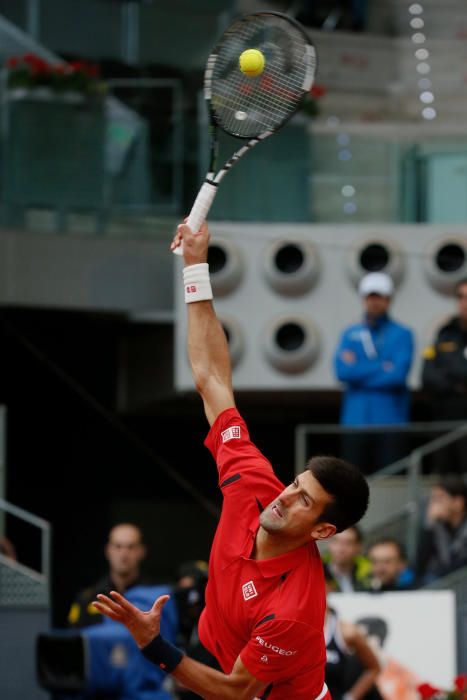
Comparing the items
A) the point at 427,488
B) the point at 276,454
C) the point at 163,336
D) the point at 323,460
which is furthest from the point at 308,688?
the point at 276,454

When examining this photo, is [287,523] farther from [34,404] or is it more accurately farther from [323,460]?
[34,404]

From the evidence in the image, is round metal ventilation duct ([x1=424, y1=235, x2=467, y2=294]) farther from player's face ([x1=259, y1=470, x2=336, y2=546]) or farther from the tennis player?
player's face ([x1=259, y1=470, x2=336, y2=546])

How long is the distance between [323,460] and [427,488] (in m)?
6.37

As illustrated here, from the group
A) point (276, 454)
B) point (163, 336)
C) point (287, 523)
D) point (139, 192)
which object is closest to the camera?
point (287, 523)

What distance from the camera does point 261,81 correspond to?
21.3 feet

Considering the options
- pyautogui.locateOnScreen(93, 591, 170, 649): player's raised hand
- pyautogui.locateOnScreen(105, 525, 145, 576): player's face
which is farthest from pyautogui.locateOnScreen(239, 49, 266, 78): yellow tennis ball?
pyautogui.locateOnScreen(105, 525, 145, 576): player's face

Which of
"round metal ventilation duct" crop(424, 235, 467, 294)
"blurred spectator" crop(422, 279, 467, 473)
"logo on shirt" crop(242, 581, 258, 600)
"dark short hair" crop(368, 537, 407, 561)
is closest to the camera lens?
"logo on shirt" crop(242, 581, 258, 600)

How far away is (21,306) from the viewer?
15.5 meters

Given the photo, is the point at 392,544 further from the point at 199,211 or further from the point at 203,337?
the point at 199,211

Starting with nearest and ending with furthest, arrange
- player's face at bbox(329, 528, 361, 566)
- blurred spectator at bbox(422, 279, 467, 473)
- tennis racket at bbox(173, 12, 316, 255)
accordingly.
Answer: tennis racket at bbox(173, 12, 316, 255)
player's face at bbox(329, 528, 361, 566)
blurred spectator at bbox(422, 279, 467, 473)

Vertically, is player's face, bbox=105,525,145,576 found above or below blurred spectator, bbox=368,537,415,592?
above

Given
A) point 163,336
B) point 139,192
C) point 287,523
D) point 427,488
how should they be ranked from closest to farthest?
point 287,523 → point 427,488 → point 139,192 → point 163,336

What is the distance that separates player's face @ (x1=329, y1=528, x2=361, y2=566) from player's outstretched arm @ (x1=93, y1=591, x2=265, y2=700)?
16.6ft

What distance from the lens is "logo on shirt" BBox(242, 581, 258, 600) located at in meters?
5.64
